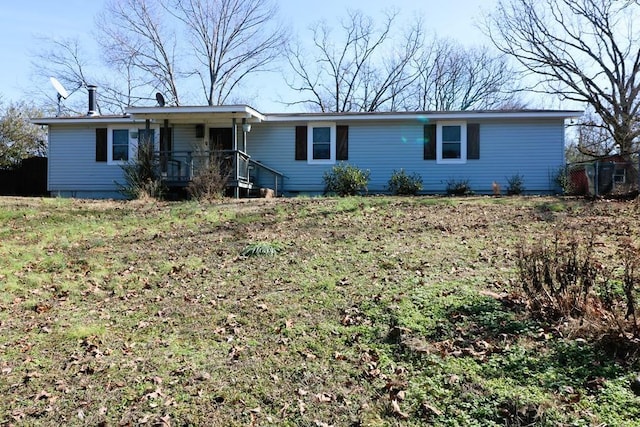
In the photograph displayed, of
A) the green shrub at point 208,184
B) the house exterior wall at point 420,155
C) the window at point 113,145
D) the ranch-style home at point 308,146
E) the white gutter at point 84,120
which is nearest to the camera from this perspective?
the green shrub at point 208,184

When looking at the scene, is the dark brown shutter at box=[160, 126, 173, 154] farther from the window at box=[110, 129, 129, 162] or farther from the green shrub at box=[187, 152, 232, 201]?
the green shrub at box=[187, 152, 232, 201]

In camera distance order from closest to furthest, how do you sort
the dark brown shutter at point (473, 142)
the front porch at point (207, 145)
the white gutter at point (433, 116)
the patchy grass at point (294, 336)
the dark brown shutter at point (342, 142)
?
the patchy grass at point (294, 336) < the front porch at point (207, 145) < the white gutter at point (433, 116) < the dark brown shutter at point (473, 142) < the dark brown shutter at point (342, 142)

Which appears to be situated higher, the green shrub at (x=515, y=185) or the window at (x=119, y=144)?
the window at (x=119, y=144)

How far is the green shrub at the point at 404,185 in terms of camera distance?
49.1 ft

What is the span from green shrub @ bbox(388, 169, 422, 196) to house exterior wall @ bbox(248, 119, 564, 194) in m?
0.68

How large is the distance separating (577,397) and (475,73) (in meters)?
35.3

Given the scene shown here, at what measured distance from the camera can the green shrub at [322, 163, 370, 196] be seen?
14.4 meters

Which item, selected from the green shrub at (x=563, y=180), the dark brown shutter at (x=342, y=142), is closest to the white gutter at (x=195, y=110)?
the dark brown shutter at (x=342, y=142)

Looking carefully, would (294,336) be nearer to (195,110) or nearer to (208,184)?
(208,184)

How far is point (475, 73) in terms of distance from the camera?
114 ft

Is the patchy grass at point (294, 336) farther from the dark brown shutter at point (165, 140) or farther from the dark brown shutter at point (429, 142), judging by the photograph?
the dark brown shutter at point (429, 142)

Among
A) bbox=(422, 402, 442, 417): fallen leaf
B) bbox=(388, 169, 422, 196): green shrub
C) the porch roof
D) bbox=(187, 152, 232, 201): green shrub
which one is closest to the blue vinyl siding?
bbox=(388, 169, 422, 196): green shrub

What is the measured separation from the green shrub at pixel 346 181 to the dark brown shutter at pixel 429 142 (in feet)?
7.97

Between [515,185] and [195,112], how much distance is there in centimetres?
1047
